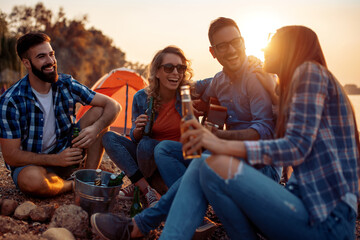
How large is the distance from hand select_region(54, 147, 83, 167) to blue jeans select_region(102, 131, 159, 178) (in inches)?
13.4

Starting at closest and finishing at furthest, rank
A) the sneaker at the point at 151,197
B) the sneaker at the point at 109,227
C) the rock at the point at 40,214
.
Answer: the sneaker at the point at 109,227 → the rock at the point at 40,214 → the sneaker at the point at 151,197

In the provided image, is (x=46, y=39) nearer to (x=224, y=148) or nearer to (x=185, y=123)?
(x=185, y=123)

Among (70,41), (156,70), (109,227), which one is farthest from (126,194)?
(70,41)

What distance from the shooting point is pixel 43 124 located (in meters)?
3.36

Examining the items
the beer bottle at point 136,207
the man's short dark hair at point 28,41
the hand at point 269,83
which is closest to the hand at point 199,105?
the hand at point 269,83

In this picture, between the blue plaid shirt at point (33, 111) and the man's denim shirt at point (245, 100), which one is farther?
the blue plaid shirt at point (33, 111)

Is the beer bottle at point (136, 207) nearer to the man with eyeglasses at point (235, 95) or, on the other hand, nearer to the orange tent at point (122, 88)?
the man with eyeglasses at point (235, 95)

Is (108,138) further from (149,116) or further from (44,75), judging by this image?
(44,75)

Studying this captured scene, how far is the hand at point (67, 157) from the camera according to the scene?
3.29 m

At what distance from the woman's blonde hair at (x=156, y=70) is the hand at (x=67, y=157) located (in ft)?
3.22

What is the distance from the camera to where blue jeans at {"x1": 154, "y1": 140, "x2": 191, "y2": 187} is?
2885 mm

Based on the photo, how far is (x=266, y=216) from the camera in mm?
1668

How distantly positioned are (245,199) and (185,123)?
54 cm

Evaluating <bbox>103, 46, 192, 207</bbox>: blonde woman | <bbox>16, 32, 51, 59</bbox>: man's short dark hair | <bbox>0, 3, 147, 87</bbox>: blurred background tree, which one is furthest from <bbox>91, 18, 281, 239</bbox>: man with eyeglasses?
<bbox>0, 3, 147, 87</bbox>: blurred background tree
